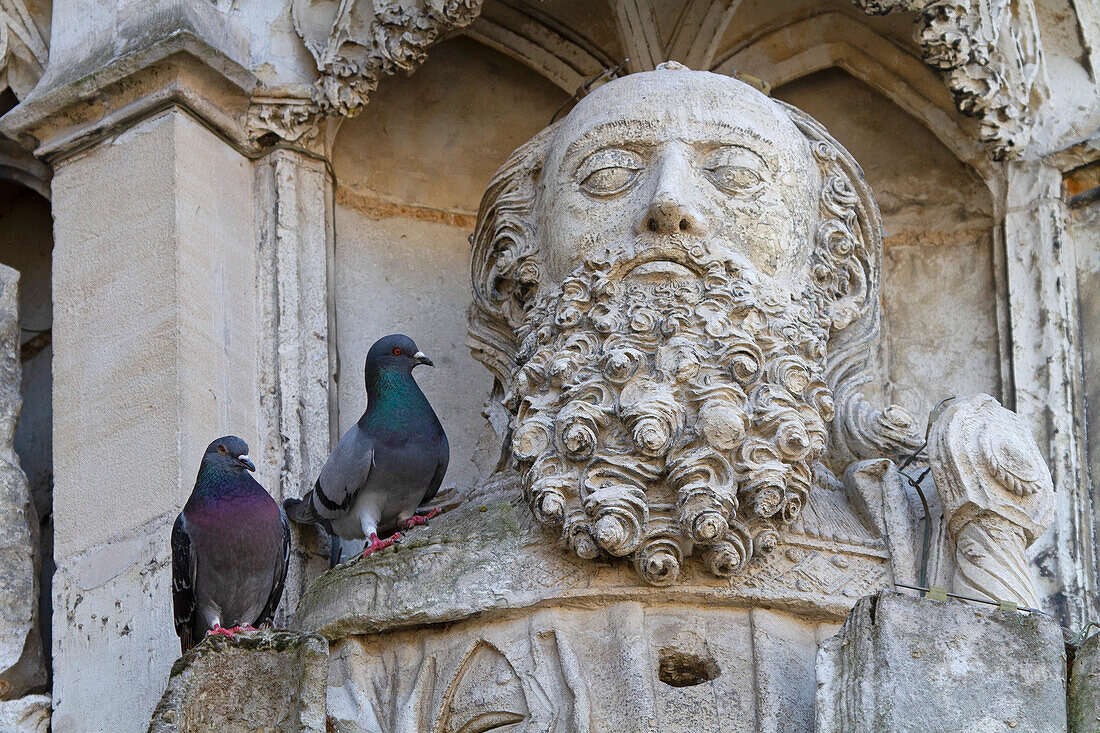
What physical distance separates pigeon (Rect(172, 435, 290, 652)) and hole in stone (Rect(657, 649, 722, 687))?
40.1 inches

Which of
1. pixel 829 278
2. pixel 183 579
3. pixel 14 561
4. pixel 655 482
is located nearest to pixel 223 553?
pixel 183 579

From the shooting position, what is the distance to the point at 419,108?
810 centimetres

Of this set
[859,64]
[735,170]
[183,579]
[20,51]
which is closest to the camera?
[183,579]

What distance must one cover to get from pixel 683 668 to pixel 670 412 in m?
0.64

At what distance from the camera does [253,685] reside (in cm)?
552

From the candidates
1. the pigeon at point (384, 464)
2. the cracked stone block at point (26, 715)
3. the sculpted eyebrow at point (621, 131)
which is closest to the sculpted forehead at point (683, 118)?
the sculpted eyebrow at point (621, 131)

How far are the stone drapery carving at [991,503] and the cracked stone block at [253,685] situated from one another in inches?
66.2

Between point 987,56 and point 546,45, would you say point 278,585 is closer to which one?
point 546,45

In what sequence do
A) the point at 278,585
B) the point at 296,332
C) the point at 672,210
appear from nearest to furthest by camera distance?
the point at 278,585
the point at 672,210
the point at 296,332

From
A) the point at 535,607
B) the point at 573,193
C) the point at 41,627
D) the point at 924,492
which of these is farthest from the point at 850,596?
the point at 41,627

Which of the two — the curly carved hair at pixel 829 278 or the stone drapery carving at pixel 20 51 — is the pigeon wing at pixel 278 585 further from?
the stone drapery carving at pixel 20 51

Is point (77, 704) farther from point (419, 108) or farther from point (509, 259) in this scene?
point (419, 108)

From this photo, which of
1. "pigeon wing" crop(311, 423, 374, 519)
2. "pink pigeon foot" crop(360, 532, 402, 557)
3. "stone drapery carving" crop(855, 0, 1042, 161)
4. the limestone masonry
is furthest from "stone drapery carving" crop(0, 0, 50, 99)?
"stone drapery carving" crop(855, 0, 1042, 161)

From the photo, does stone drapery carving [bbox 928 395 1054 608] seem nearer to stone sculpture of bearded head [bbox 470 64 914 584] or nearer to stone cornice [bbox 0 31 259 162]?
stone sculpture of bearded head [bbox 470 64 914 584]
